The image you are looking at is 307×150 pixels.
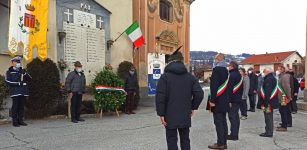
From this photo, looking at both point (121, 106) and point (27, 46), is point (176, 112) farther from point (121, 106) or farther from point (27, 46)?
point (121, 106)

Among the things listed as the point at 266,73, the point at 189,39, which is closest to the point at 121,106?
the point at 266,73

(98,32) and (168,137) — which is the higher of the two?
(98,32)

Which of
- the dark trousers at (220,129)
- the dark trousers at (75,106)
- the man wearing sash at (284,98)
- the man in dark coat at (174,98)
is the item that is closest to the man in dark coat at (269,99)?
the man wearing sash at (284,98)

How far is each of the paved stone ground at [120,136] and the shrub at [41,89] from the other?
55 centimetres

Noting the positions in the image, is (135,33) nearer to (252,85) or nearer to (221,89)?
(252,85)

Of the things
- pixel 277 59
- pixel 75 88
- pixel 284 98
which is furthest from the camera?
pixel 277 59

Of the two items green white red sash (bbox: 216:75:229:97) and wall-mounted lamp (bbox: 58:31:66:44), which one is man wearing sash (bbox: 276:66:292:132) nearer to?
green white red sash (bbox: 216:75:229:97)

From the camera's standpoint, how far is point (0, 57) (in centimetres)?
1082

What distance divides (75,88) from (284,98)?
593 centimetres

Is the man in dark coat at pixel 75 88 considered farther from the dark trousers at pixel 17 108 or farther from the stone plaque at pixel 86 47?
the stone plaque at pixel 86 47

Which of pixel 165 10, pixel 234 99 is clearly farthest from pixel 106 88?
pixel 165 10

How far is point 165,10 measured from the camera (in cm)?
2161

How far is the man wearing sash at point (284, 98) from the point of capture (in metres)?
9.42

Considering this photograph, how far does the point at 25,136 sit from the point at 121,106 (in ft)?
17.2
